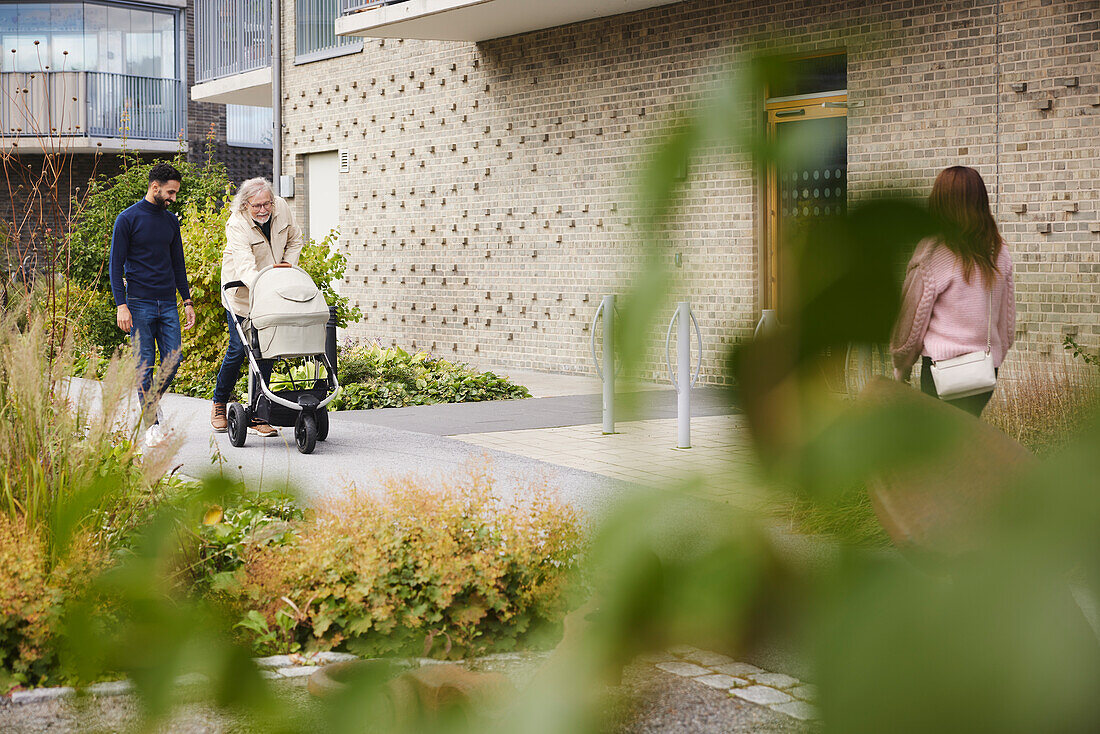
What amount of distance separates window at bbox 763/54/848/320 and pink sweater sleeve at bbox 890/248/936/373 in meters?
0.03

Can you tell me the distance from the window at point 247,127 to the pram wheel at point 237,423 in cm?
2011

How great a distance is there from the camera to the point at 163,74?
25.3 meters

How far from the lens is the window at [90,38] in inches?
939

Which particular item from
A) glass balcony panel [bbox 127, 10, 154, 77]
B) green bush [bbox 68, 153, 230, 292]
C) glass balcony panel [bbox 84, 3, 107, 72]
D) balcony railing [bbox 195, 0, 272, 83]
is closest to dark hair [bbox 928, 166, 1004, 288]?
green bush [bbox 68, 153, 230, 292]

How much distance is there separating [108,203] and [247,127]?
45.4 ft

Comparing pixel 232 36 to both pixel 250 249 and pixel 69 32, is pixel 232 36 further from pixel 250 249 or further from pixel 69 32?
pixel 250 249

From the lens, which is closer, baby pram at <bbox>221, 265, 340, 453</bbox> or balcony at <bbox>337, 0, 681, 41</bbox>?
baby pram at <bbox>221, 265, 340, 453</bbox>

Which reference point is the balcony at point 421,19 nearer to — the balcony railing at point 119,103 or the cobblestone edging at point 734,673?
the cobblestone edging at point 734,673

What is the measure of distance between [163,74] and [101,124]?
2.04m

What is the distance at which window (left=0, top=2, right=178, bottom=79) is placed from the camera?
78.3 feet

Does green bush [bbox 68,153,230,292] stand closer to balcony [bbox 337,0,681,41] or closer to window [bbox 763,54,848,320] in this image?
balcony [bbox 337,0,681,41]

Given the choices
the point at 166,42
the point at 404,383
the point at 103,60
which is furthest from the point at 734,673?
the point at 166,42

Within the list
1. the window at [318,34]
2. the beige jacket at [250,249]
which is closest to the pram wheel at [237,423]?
the beige jacket at [250,249]

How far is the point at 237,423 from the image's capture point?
7211mm
